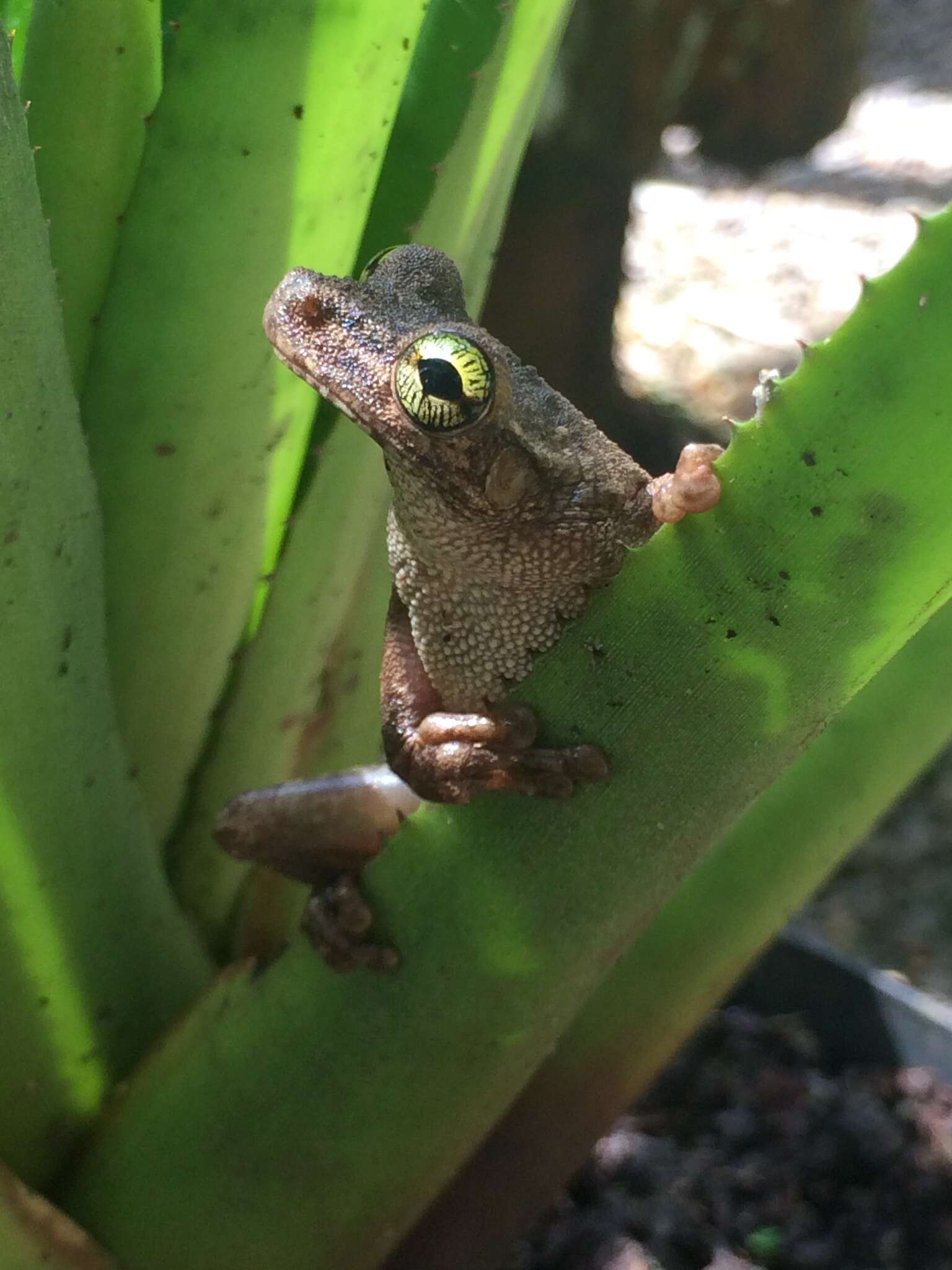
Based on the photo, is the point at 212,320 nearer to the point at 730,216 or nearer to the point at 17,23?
the point at 17,23

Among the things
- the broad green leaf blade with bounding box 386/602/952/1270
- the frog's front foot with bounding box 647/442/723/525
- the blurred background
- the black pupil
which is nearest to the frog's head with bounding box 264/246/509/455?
the black pupil

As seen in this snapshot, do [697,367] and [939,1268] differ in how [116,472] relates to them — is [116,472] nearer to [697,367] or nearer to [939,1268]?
[939,1268]

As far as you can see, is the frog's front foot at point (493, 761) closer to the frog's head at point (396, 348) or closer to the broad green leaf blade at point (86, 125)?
the frog's head at point (396, 348)

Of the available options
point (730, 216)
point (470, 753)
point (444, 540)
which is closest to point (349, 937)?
point (470, 753)

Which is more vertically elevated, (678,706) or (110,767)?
(678,706)

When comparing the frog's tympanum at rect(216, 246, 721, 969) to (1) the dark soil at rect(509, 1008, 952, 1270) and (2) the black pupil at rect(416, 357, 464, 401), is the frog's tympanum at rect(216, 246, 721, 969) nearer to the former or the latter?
(2) the black pupil at rect(416, 357, 464, 401)

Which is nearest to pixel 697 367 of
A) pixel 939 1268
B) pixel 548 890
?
pixel 939 1268

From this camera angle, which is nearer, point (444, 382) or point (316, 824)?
point (444, 382)
